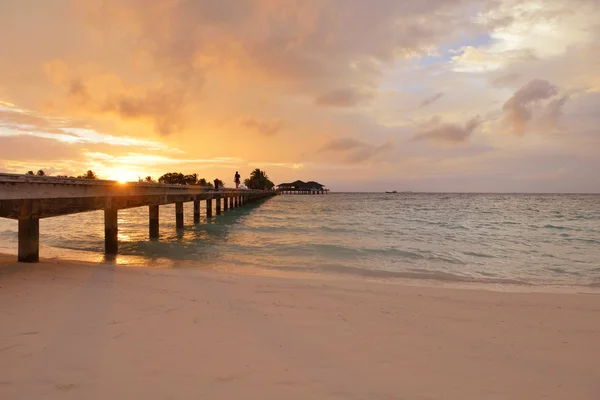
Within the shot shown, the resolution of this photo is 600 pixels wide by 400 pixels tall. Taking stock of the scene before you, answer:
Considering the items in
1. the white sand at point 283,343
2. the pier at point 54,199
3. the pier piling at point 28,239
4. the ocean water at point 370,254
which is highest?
the pier at point 54,199

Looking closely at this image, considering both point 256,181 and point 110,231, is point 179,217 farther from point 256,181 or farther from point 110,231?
point 256,181

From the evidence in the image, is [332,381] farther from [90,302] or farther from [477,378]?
[90,302]

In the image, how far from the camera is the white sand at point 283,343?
336 cm

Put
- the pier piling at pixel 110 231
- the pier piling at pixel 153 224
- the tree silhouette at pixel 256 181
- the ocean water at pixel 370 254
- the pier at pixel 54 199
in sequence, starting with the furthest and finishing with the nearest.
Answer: the tree silhouette at pixel 256 181, the pier piling at pixel 153 224, the pier piling at pixel 110 231, the ocean water at pixel 370 254, the pier at pixel 54 199

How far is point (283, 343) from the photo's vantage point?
438cm

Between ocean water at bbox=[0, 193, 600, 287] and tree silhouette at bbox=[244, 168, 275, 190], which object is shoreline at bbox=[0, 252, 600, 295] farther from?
tree silhouette at bbox=[244, 168, 275, 190]

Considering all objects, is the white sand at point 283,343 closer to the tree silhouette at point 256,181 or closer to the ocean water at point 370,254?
the ocean water at point 370,254

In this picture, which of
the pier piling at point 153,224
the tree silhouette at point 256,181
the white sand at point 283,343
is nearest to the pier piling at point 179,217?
the pier piling at point 153,224

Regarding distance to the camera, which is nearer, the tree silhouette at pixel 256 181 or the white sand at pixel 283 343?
the white sand at pixel 283 343

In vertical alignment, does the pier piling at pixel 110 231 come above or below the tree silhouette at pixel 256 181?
below

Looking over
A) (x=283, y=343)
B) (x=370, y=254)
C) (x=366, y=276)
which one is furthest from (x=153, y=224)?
(x=283, y=343)

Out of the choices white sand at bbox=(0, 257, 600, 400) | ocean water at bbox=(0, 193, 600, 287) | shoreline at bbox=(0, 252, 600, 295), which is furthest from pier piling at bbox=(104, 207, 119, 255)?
white sand at bbox=(0, 257, 600, 400)

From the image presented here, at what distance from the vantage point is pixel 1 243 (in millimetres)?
16000

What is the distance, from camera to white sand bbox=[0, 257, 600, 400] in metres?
3.36
